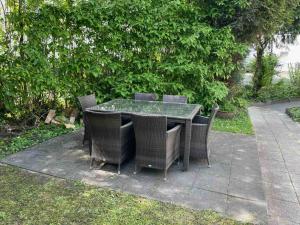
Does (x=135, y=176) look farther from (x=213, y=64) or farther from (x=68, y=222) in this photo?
(x=213, y=64)

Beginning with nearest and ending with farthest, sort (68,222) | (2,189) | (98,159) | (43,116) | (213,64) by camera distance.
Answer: (68,222) → (2,189) → (98,159) → (43,116) → (213,64)

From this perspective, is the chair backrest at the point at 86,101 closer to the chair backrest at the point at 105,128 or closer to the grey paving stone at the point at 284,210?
the chair backrest at the point at 105,128

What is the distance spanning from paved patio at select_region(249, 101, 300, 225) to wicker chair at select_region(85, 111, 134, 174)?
1.86m

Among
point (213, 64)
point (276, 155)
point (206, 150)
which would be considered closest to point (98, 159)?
point (206, 150)

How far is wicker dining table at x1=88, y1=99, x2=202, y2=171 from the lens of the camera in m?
3.65

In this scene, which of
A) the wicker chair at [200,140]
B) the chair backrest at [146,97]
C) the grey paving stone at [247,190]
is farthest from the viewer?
the chair backrest at [146,97]

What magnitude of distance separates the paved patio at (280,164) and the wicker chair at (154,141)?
129 cm

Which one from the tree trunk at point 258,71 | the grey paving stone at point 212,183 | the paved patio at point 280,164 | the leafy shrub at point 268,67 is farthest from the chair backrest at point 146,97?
the leafy shrub at point 268,67

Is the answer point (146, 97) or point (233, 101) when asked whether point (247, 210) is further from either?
point (233, 101)

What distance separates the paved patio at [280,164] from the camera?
9.81 ft

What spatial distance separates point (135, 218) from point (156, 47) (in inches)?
167

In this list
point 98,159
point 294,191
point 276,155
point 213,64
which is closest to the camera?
point 294,191

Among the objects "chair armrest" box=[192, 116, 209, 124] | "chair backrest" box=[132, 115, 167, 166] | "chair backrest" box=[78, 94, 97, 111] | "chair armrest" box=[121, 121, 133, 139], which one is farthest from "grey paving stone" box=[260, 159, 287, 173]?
"chair backrest" box=[78, 94, 97, 111]

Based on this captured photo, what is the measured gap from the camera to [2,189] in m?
3.16
